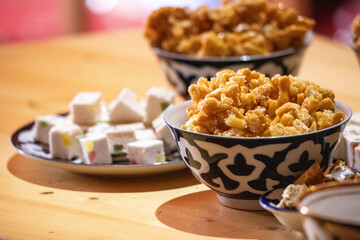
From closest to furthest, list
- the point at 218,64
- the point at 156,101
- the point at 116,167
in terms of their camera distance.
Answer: the point at 116,167 < the point at 156,101 < the point at 218,64

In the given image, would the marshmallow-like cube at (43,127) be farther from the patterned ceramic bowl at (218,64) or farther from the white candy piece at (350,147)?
the white candy piece at (350,147)

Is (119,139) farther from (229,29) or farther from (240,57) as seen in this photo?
(229,29)

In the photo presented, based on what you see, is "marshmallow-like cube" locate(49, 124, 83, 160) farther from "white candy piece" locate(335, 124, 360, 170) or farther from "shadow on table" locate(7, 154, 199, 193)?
"white candy piece" locate(335, 124, 360, 170)

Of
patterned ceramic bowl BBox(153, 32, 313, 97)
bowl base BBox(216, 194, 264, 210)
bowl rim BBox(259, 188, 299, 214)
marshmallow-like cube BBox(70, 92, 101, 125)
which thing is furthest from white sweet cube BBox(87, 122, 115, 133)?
bowl rim BBox(259, 188, 299, 214)

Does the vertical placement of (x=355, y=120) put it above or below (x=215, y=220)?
above

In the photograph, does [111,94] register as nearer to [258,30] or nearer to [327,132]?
[258,30]

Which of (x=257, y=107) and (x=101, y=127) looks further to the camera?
(x=101, y=127)

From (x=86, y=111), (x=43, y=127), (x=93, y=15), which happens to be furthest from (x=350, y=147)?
(x=93, y=15)

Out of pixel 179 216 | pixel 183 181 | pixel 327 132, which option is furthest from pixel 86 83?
pixel 327 132

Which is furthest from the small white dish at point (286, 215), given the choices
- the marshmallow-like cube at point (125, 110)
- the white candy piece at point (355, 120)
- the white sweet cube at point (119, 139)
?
the marshmallow-like cube at point (125, 110)
